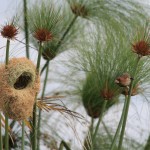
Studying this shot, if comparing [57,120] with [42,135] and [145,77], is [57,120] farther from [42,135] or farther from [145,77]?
[145,77]

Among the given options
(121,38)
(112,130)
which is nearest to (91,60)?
(121,38)

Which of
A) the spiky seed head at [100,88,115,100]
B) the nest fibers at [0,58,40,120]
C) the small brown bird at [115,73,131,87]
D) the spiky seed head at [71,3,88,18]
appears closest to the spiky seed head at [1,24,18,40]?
the nest fibers at [0,58,40,120]

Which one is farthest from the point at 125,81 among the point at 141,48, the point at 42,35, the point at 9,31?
the point at 9,31

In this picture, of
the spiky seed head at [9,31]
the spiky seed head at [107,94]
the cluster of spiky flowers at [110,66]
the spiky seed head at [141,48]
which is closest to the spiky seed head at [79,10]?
the cluster of spiky flowers at [110,66]

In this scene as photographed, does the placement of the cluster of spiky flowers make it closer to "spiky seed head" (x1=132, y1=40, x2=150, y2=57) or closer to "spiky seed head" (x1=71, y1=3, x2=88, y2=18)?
"spiky seed head" (x1=132, y1=40, x2=150, y2=57)

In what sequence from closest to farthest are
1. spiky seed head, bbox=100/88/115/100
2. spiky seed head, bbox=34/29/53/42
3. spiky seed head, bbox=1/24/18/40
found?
spiky seed head, bbox=1/24/18/40 < spiky seed head, bbox=34/29/53/42 < spiky seed head, bbox=100/88/115/100

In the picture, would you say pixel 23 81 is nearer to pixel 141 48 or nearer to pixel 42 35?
pixel 42 35

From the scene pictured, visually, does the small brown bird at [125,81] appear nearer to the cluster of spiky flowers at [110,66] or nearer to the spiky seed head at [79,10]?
the cluster of spiky flowers at [110,66]
